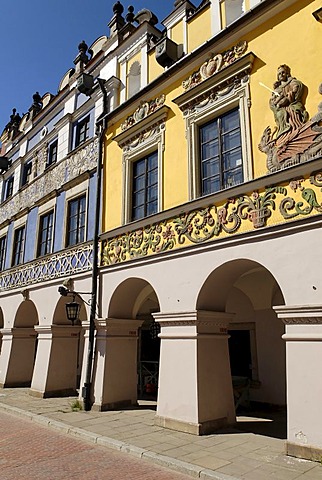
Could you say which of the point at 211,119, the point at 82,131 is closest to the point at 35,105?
the point at 82,131

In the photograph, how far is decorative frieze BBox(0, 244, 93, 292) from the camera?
1183 cm

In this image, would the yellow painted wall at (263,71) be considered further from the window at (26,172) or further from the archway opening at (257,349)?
the window at (26,172)

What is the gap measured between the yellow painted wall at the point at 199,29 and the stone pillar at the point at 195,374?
20.9 ft

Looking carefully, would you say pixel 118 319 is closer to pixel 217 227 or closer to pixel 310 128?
pixel 217 227

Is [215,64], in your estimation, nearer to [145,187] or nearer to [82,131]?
[145,187]

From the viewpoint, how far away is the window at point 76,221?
12602 mm

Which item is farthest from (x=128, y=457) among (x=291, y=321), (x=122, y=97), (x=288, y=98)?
(x=122, y=97)

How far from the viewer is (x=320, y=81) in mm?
6844

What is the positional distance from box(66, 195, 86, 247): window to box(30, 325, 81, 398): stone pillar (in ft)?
9.16

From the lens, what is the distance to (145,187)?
10.5 m

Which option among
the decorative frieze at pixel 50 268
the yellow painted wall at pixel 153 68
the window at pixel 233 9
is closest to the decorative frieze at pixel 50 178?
the decorative frieze at pixel 50 268

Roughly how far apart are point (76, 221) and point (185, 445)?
26.2ft

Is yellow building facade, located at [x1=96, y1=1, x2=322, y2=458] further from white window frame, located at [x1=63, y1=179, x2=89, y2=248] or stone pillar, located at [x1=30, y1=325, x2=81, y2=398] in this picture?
stone pillar, located at [x1=30, y1=325, x2=81, y2=398]

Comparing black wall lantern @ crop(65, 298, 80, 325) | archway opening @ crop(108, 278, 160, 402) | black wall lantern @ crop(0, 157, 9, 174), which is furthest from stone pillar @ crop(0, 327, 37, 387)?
black wall lantern @ crop(0, 157, 9, 174)
